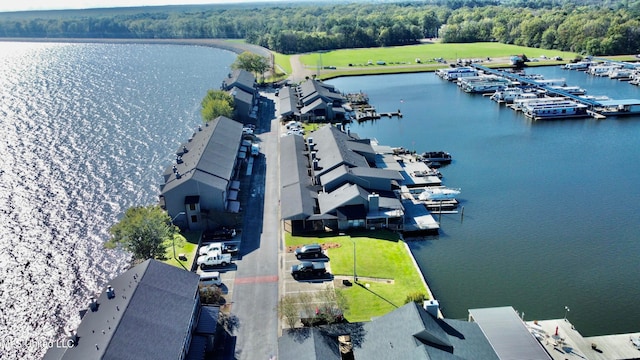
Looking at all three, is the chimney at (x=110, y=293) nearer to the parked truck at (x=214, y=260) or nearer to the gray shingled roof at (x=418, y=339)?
the parked truck at (x=214, y=260)

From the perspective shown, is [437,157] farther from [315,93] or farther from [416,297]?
[416,297]

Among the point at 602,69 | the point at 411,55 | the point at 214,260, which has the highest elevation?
the point at 411,55

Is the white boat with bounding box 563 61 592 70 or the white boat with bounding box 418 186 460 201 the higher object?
the white boat with bounding box 563 61 592 70

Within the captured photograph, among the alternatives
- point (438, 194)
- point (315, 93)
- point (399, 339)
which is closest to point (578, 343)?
point (399, 339)

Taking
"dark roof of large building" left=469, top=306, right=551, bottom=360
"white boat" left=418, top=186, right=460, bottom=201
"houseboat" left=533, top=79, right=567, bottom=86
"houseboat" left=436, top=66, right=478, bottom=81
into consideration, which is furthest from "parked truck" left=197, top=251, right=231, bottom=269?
"houseboat" left=436, top=66, right=478, bottom=81

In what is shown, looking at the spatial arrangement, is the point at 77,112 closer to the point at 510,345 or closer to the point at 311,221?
the point at 311,221

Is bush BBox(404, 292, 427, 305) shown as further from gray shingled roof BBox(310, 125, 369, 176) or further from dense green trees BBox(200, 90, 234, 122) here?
dense green trees BBox(200, 90, 234, 122)
